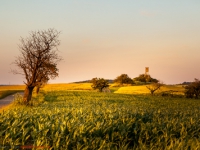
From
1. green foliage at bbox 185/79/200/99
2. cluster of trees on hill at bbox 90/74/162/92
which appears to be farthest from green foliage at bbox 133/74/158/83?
green foliage at bbox 185/79/200/99

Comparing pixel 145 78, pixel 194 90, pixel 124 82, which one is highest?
pixel 145 78

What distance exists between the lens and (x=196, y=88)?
215ft

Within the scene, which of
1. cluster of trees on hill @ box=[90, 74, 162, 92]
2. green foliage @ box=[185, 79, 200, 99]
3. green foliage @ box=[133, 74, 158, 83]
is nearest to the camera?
green foliage @ box=[185, 79, 200, 99]

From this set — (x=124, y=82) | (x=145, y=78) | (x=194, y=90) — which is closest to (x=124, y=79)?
(x=124, y=82)

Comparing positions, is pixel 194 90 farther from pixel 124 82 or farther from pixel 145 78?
pixel 145 78

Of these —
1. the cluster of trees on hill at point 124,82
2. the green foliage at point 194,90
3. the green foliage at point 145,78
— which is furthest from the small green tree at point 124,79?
the green foliage at point 194,90

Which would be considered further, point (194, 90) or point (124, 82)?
point (124, 82)

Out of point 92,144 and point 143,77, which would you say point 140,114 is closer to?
point 92,144

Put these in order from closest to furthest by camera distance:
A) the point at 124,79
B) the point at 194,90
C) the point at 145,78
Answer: the point at 194,90 → the point at 124,79 → the point at 145,78

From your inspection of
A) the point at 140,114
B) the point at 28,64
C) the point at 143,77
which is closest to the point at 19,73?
the point at 28,64

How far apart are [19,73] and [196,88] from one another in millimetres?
44106

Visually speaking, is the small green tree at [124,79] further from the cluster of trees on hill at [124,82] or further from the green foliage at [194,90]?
the green foliage at [194,90]

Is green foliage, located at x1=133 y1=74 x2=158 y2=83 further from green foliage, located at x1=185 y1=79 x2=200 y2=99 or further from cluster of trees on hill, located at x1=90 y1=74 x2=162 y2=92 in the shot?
green foliage, located at x1=185 y1=79 x2=200 y2=99

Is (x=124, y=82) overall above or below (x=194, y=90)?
above
